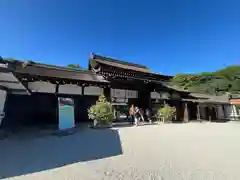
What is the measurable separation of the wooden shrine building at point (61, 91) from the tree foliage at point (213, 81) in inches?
876

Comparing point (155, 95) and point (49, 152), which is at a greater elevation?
point (155, 95)

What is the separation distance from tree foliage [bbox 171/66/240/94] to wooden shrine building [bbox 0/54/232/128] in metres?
22.2

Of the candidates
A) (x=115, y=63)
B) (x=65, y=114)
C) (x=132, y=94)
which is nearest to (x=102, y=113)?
(x=65, y=114)

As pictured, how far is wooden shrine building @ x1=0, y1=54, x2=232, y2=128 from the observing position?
8008 mm

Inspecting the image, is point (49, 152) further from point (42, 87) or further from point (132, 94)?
point (132, 94)

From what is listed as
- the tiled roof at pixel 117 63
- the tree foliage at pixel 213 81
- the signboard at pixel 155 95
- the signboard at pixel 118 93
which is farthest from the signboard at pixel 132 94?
the tree foliage at pixel 213 81

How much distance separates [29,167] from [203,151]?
4.93 metres

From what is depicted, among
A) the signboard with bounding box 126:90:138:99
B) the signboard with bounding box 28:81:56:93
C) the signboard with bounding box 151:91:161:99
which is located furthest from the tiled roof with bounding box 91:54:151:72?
the signboard with bounding box 28:81:56:93

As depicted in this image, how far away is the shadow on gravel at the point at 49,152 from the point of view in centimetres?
361

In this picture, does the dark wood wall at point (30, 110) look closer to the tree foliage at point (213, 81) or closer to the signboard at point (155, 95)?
the signboard at point (155, 95)

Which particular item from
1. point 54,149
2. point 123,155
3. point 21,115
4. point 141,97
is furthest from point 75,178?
point 141,97

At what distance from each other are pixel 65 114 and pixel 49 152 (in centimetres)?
278

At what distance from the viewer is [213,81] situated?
120 ft

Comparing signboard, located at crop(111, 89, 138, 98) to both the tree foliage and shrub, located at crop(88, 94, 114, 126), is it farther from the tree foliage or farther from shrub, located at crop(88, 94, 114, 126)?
the tree foliage
